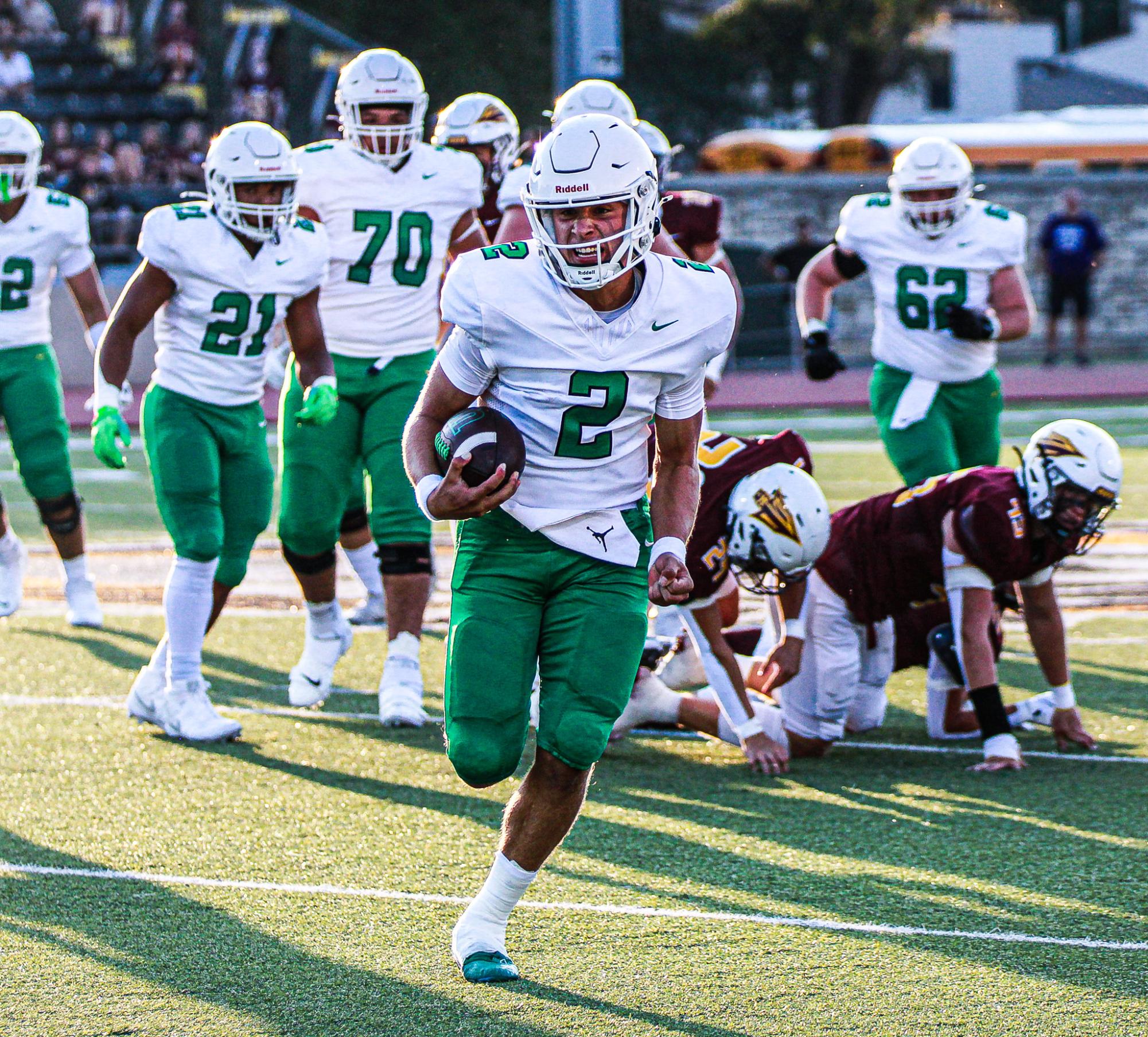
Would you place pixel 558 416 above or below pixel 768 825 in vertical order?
above

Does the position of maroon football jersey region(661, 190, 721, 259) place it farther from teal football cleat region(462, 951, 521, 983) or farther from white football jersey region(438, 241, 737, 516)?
teal football cleat region(462, 951, 521, 983)

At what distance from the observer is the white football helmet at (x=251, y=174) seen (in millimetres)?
5461

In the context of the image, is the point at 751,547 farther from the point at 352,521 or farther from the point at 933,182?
the point at 352,521

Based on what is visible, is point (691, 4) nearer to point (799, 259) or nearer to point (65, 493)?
point (799, 259)

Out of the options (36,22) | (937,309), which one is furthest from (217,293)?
(36,22)

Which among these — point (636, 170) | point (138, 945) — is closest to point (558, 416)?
point (636, 170)

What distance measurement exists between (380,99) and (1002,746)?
2962 mm

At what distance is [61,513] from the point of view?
7.39 metres

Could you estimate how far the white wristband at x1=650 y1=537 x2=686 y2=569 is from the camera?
3.65 metres

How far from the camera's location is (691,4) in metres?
41.0

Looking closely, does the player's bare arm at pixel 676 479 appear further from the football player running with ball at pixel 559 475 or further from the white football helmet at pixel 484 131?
the white football helmet at pixel 484 131

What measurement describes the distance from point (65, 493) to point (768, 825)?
12.4 feet

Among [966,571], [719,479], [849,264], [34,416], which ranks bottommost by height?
[966,571]

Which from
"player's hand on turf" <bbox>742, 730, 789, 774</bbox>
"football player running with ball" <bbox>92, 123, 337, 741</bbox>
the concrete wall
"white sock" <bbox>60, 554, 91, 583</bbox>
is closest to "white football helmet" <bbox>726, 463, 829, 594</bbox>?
"player's hand on turf" <bbox>742, 730, 789, 774</bbox>
